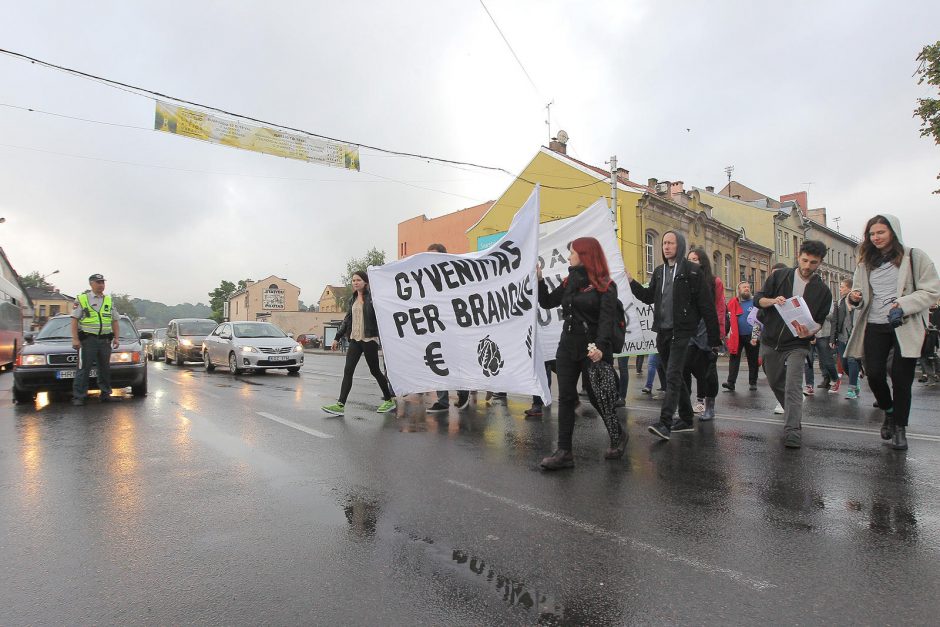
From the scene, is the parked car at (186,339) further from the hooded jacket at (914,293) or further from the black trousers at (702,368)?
the hooded jacket at (914,293)

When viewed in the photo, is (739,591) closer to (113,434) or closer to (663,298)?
(663,298)

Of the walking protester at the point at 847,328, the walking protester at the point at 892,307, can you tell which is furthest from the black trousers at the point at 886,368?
the walking protester at the point at 847,328

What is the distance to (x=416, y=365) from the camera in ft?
24.7

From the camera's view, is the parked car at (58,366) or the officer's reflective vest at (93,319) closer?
the officer's reflective vest at (93,319)

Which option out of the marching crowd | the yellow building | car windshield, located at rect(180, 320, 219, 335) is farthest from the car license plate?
the yellow building

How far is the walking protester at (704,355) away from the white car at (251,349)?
10.9 meters

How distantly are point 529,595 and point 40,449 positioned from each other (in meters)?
5.50

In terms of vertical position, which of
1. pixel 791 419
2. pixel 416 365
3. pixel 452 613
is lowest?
pixel 452 613

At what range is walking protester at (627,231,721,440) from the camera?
6023 millimetres

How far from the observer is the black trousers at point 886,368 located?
5328 millimetres

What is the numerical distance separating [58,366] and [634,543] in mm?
9738

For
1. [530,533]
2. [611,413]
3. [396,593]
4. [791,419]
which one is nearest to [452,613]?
[396,593]

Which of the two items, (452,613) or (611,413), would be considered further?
(611,413)

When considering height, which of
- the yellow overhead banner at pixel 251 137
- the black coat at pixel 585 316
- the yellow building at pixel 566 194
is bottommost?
the black coat at pixel 585 316
